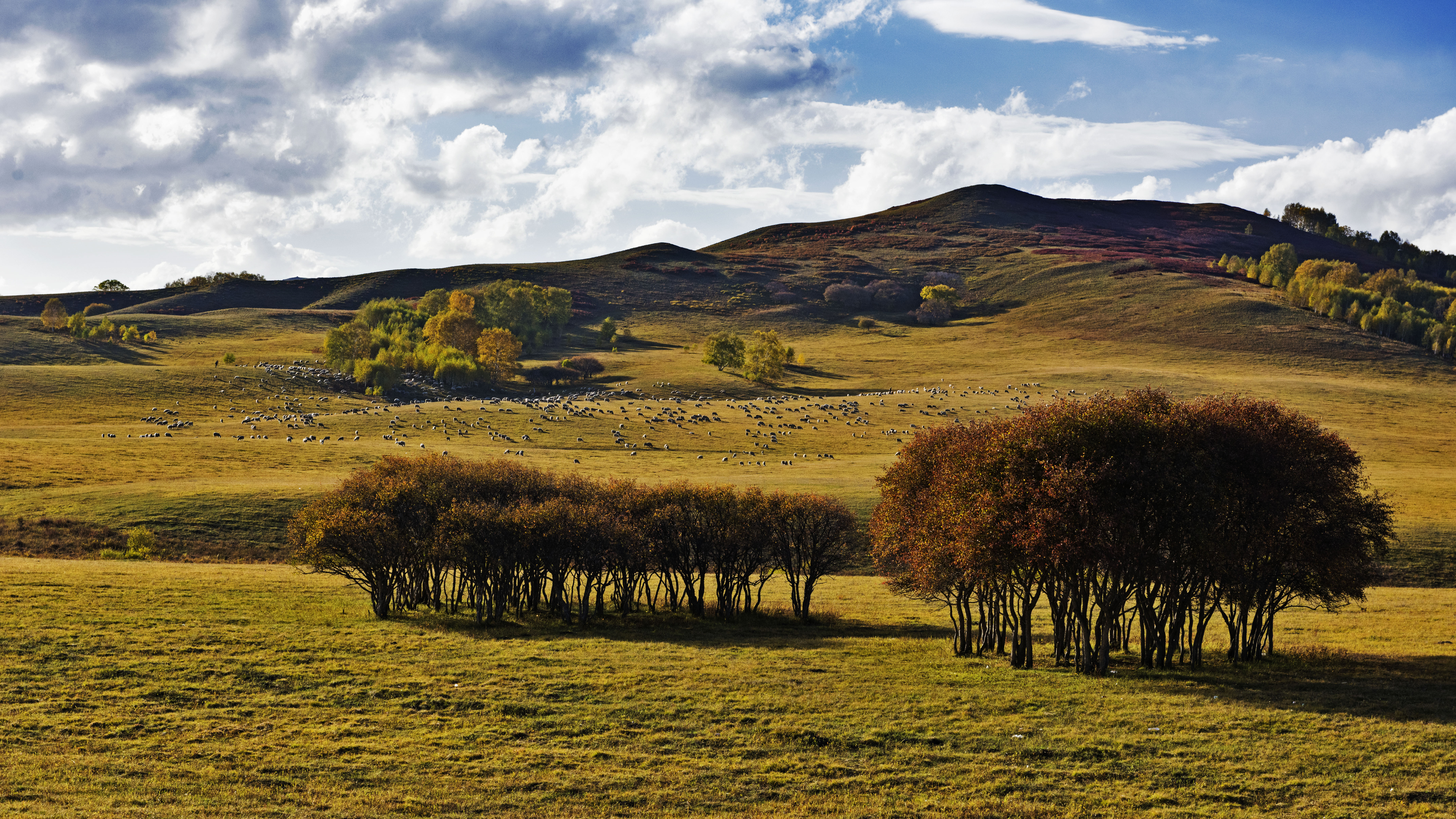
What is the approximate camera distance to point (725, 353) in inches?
6506

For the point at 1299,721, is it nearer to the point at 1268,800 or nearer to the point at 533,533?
the point at 1268,800

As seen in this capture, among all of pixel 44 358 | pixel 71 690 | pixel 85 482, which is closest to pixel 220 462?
pixel 85 482

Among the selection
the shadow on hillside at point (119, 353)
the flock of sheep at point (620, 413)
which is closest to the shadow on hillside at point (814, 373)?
the flock of sheep at point (620, 413)

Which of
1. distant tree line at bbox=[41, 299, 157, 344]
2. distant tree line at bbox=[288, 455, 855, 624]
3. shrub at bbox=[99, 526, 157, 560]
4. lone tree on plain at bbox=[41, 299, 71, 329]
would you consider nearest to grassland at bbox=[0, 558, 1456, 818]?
distant tree line at bbox=[288, 455, 855, 624]

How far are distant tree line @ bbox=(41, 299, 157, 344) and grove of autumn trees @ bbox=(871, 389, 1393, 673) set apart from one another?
184 meters

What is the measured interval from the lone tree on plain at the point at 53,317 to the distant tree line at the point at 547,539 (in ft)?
545

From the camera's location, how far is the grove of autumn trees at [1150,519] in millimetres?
31922

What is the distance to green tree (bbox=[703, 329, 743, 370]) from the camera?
165000 millimetres

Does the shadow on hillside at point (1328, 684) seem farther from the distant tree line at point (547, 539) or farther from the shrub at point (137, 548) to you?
the shrub at point (137, 548)

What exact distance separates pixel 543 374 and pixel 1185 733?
147m

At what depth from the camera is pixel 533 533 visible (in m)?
41.9

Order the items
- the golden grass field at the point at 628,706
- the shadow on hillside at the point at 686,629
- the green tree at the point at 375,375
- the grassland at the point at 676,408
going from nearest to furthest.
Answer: the golden grass field at the point at 628,706 < the shadow on hillside at the point at 686,629 < the grassland at the point at 676,408 < the green tree at the point at 375,375

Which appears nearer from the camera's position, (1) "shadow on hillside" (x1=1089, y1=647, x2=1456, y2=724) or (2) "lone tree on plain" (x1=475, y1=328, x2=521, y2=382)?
(1) "shadow on hillside" (x1=1089, y1=647, x2=1456, y2=724)

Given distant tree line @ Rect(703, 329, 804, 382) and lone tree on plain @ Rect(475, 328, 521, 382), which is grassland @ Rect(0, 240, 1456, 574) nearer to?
distant tree line @ Rect(703, 329, 804, 382)
